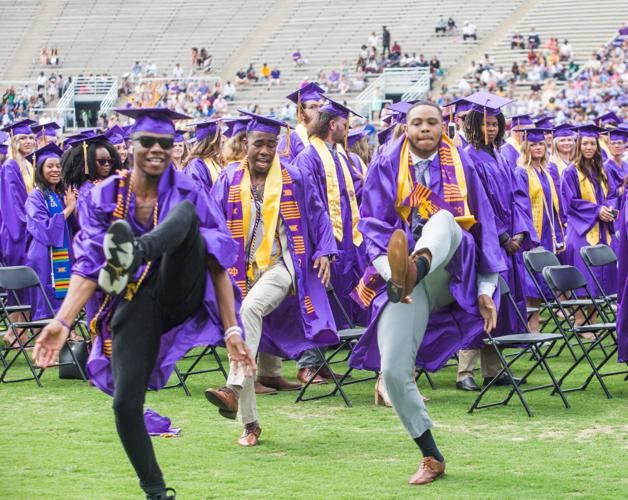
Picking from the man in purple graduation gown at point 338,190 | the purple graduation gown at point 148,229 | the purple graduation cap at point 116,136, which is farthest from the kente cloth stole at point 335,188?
the purple graduation gown at point 148,229

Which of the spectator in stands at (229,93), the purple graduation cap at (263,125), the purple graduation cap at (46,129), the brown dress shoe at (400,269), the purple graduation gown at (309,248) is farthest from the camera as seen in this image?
the spectator in stands at (229,93)

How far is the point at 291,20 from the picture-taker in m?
43.7

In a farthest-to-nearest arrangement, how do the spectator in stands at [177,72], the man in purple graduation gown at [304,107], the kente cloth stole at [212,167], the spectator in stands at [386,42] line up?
the spectator in stands at [177,72], the spectator in stands at [386,42], the kente cloth stole at [212,167], the man in purple graduation gown at [304,107]

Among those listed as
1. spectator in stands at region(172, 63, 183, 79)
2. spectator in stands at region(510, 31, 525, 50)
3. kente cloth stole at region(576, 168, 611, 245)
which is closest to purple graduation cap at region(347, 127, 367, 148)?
kente cloth stole at region(576, 168, 611, 245)

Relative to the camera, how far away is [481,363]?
8.21 metres

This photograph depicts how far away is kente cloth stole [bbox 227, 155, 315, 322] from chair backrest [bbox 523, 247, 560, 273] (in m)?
2.19

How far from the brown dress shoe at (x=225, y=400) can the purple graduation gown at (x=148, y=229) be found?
1.82 feet

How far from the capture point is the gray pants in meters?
5.41

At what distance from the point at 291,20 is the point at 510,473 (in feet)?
129

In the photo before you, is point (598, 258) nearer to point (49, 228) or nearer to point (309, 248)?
point (309, 248)

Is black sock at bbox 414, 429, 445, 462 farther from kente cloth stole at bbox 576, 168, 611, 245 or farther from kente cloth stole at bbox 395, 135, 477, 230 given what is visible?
kente cloth stole at bbox 576, 168, 611, 245

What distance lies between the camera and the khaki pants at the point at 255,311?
6289mm

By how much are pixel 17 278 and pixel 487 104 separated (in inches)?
141

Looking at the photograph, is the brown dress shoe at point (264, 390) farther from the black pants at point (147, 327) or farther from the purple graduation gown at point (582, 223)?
the purple graduation gown at point (582, 223)
